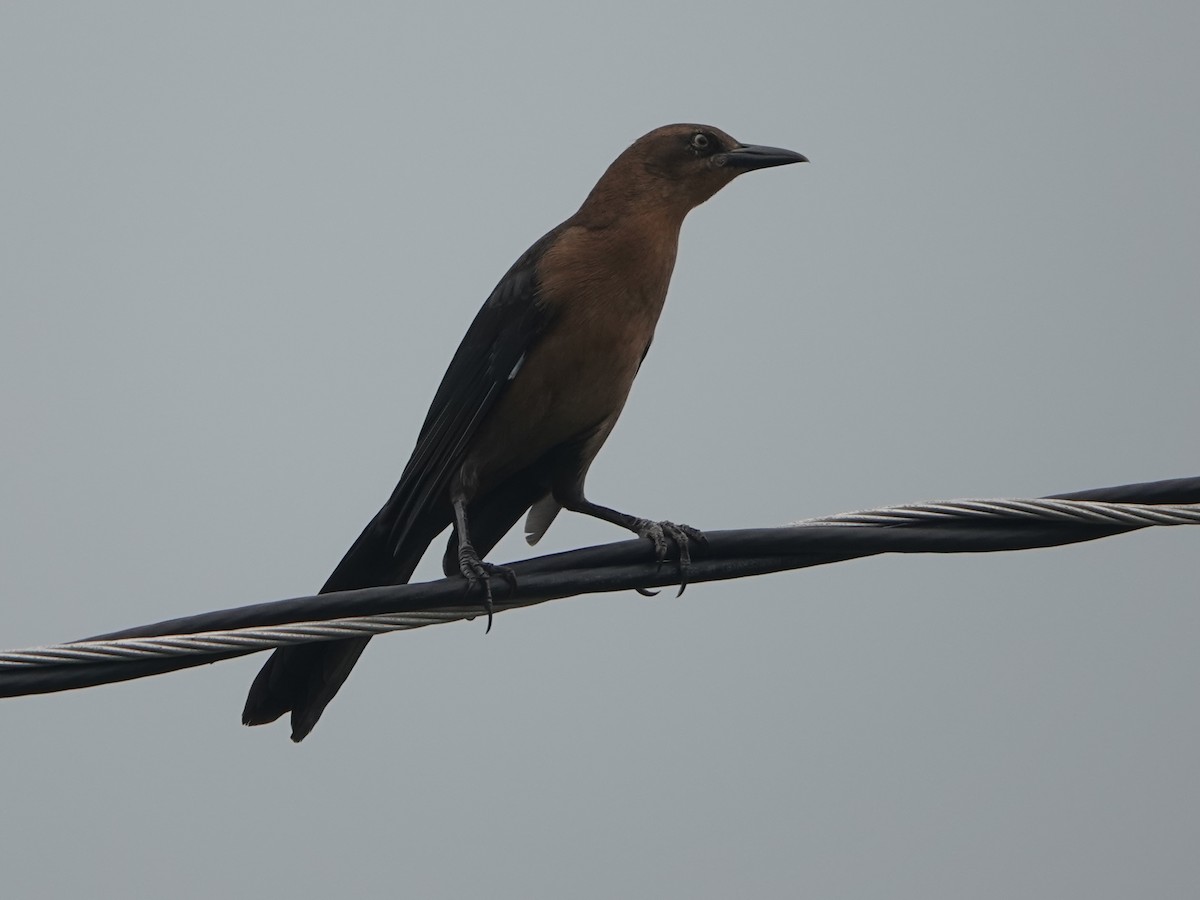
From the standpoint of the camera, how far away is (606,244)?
5262 mm

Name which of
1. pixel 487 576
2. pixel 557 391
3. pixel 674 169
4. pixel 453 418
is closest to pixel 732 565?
pixel 487 576

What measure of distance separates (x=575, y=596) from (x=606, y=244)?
6.71ft

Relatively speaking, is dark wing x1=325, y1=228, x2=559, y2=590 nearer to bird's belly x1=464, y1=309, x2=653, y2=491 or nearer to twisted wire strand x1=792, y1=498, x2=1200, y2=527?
bird's belly x1=464, y1=309, x2=653, y2=491

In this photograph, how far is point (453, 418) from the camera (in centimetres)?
507

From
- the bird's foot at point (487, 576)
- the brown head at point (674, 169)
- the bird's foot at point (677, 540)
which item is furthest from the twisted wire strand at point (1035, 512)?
the brown head at point (674, 169)

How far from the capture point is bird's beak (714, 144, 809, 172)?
5.67 meters

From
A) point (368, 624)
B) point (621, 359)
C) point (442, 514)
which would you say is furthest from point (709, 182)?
point (368, 624)

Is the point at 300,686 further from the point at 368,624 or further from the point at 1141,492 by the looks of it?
the point at 1141,492

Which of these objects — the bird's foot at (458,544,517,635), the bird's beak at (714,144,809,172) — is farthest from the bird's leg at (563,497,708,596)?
the bird's beak at (714,144,809,172)

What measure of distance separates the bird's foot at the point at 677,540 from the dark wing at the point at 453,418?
2.56ft

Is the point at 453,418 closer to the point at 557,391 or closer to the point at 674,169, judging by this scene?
the point at 557,391

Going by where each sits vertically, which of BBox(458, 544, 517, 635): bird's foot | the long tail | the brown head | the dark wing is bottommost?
the long tail

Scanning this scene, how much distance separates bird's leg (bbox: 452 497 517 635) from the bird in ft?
0.04

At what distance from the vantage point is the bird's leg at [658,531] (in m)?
3.51
